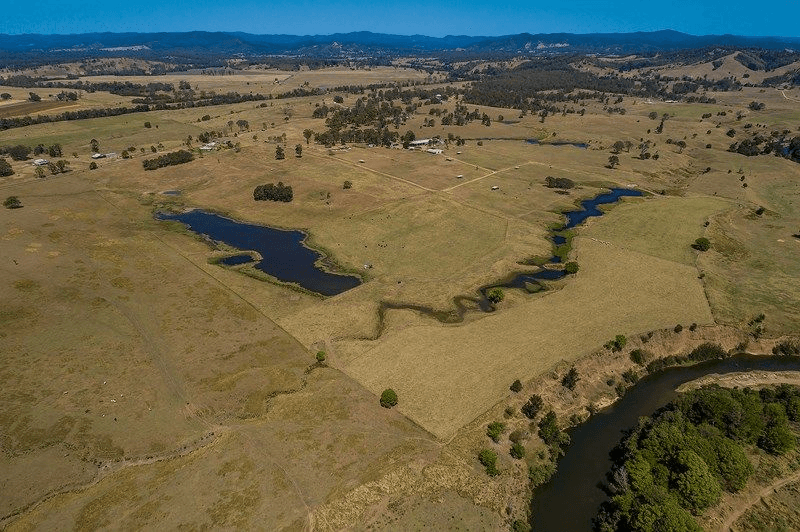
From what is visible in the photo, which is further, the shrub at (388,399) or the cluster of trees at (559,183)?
the cluster of trees at (559,183)

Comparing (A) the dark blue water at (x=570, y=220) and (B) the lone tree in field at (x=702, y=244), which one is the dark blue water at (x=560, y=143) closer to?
(A) the dark blue water at (x=570, y=220)

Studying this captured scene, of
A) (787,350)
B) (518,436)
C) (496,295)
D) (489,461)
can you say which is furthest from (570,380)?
(787,350)

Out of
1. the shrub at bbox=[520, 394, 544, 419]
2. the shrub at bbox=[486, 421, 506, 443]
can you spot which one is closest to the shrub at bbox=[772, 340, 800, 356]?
the shrub at bbox=[520, 394, 544, 419]

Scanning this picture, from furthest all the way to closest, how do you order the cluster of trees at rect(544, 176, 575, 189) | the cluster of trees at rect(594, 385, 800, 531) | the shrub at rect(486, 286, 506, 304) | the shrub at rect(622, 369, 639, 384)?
the cluster of trees at rect(544, 176, 575, 189), the shrub at rect(486, 286, 506, 304), the shrub at rect(622, 369, 639, 384), the cluster of trees at rect(594, 385, 800, 531)

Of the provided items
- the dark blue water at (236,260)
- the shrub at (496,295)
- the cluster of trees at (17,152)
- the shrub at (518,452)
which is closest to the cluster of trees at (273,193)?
the dark blue water at (236,260)

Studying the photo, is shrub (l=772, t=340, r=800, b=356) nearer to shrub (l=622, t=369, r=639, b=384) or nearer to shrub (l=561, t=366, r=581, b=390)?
shrub (l=622, t=369, r=639, b=384)

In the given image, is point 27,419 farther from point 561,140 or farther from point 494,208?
point 561,140
